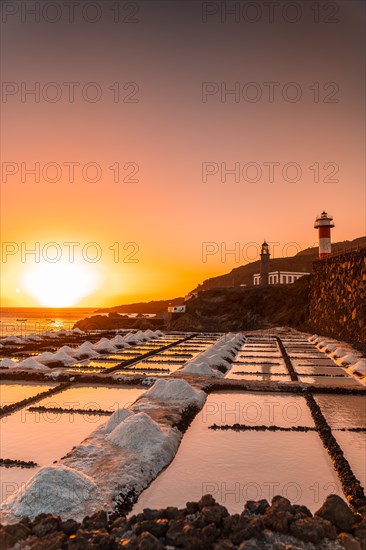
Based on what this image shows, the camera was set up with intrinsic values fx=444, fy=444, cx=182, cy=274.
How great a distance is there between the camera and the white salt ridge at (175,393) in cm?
803

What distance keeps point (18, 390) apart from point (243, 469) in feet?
20.9

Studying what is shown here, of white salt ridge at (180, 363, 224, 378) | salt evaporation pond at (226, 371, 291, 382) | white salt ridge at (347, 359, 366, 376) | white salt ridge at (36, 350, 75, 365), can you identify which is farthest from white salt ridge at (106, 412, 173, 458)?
white salt ridge at (36, 350, 75, 365)

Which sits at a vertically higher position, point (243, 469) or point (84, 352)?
point (84, 352)

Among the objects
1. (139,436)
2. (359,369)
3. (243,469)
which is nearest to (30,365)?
(139,436)

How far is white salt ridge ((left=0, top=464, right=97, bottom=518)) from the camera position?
150 inches

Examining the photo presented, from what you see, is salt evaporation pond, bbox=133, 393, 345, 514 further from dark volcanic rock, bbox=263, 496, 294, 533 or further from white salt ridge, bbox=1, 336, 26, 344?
white salt ridge, bbox=1, 336, 26, 344

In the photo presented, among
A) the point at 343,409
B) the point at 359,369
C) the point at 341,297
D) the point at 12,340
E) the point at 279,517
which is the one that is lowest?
the point at 343,409

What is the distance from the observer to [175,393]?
8227mm

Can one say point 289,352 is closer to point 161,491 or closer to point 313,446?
point 313,446

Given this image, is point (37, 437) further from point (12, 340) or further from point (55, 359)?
point (12, 340)

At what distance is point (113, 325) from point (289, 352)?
26124 millimetres

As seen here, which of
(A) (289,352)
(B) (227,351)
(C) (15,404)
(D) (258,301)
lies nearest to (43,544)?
(C) (15,404)

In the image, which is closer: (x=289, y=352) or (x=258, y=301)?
(x=289, y=352)

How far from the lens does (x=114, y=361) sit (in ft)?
45.1
